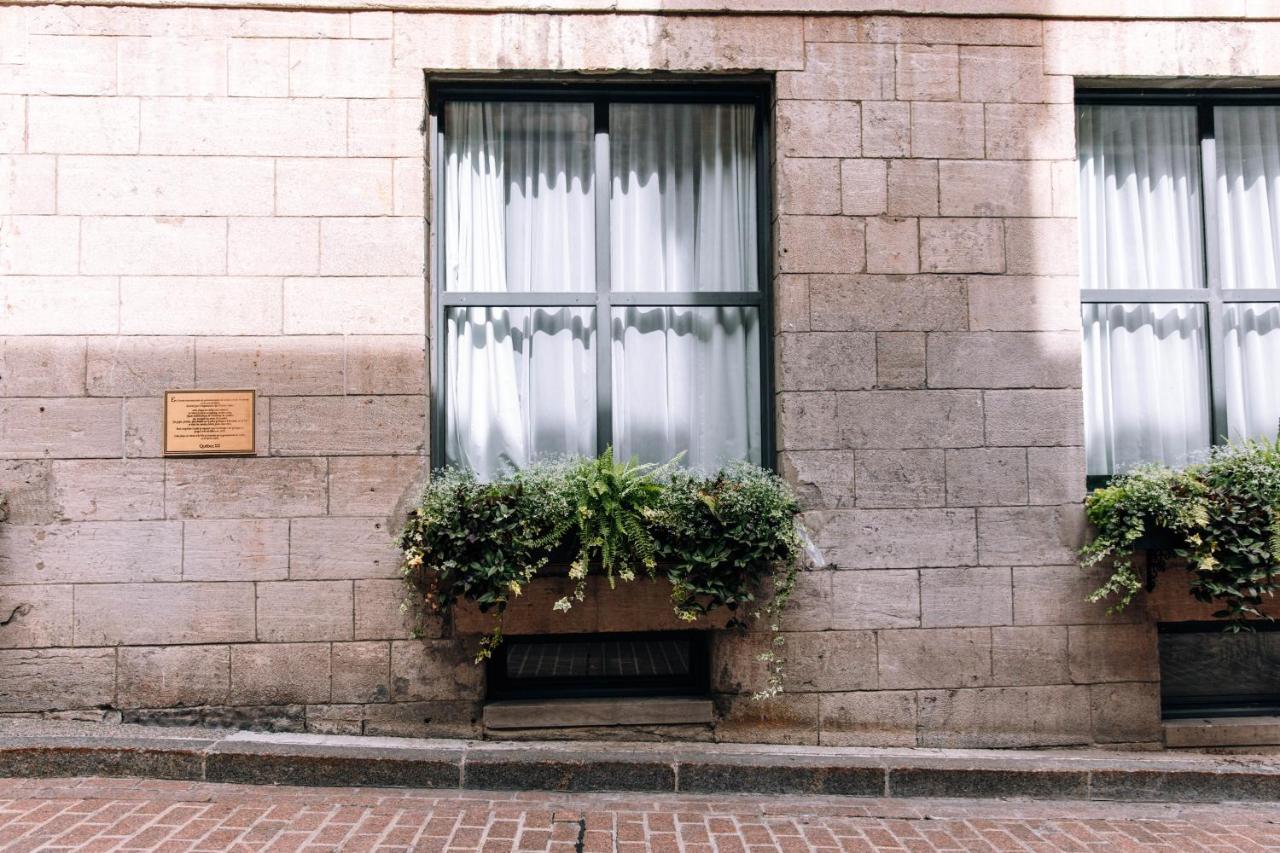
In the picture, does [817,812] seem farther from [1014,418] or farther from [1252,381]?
[1252,381]

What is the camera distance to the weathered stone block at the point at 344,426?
521cm


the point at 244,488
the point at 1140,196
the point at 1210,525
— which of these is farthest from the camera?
the point at 1140,196

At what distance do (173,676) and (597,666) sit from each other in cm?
241

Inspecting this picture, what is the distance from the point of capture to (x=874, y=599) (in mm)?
5305

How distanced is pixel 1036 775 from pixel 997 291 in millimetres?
2742

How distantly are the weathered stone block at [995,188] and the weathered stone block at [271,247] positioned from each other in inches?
148

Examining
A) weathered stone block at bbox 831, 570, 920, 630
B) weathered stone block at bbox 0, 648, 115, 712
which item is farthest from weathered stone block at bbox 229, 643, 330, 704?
weathered stone block at bbox 831, 570, 920, 630

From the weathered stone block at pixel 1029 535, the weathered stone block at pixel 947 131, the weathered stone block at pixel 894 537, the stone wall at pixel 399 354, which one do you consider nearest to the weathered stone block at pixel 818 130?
the stone wall at pixel 399 354

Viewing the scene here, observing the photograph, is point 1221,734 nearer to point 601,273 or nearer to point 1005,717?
point 1005,717

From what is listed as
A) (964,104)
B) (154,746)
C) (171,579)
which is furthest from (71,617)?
(964,104)

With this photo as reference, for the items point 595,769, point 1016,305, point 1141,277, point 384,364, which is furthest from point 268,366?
point 1141,277

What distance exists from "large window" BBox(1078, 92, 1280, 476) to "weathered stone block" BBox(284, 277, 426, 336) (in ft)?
14.1

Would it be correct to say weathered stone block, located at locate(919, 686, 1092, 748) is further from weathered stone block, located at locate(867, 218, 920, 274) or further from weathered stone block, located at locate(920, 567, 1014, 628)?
weathered stone block, located at locate(867, 218, 920, 274)

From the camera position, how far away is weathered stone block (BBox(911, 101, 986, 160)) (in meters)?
5.45
